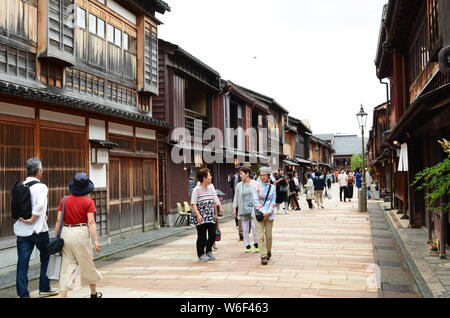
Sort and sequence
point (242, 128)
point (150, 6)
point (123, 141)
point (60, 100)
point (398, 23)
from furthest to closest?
point (242, 128) → point (150, 6) → point (123, 141) → point (398, 23) → point (60, 100)

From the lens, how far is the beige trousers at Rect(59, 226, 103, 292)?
20.3ft

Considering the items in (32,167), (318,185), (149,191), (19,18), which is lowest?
(318,185)

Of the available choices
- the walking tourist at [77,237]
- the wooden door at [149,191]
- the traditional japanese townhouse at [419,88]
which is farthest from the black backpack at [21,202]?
the wooden door at [149,191]

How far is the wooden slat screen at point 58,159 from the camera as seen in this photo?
408 inches

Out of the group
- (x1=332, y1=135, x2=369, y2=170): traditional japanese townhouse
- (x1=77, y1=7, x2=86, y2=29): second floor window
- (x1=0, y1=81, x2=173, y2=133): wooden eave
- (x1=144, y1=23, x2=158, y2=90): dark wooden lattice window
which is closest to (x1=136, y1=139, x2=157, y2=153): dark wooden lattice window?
(x1=0, y1=81, x2=173, y2=133): wooden eave

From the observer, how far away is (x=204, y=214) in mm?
9805

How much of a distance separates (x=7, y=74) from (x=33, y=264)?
4.03m

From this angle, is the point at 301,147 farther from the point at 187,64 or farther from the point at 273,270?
the point at 273,270

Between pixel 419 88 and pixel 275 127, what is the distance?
1058 inches

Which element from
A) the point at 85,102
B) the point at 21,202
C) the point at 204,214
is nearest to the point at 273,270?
the point at 204,214

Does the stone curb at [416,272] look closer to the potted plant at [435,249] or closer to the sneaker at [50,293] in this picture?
the potted plant at [435,249]

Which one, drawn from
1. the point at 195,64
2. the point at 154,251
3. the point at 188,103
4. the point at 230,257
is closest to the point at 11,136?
the point at 154,251
